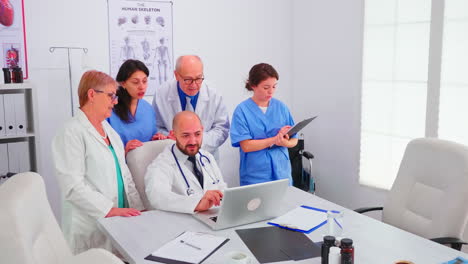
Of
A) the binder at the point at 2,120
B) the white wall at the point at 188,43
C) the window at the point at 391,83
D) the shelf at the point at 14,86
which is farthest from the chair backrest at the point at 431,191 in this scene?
the binder at the point at 2,120

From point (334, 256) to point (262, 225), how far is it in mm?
561

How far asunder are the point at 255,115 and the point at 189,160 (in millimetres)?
759

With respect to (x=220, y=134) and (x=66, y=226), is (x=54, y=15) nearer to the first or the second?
(x=220, y=134)

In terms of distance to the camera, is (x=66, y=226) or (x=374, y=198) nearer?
(x=66, y=226)

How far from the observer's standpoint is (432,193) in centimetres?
234

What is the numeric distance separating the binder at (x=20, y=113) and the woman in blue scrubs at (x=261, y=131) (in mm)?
1551

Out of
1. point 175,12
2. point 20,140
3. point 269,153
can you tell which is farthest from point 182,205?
point 175,12

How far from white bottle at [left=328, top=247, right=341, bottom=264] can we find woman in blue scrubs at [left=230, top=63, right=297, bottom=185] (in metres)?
1.46

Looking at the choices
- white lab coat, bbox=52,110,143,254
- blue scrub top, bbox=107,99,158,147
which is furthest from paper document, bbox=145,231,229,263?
blue scrub top, bbox=107,99,158,147

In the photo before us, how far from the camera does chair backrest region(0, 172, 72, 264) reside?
1167mm

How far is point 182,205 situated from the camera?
2.21 m

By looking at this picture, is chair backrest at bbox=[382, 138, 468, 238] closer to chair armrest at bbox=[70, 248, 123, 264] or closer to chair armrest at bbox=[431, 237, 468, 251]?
chair armrest at bbox=[431, 237, 468, 251]

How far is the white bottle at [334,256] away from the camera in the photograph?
5.11 feet

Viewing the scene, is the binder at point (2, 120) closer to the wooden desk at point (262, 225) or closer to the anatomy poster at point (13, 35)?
the anatomy poster at point (13, 35)
